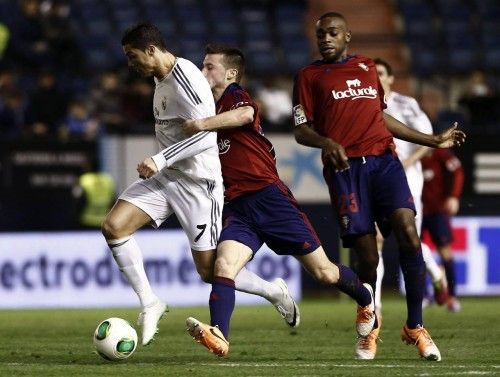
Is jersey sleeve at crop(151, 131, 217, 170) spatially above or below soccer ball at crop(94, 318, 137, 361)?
above

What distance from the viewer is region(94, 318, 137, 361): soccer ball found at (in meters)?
8.98

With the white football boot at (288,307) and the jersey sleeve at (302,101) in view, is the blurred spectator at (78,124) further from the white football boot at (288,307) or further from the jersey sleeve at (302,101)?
the jersey sleeve at (302,101)

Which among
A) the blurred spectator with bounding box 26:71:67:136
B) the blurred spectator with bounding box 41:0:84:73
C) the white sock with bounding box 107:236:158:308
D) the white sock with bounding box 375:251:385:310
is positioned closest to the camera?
the white sock with bounding box 107:236:158:308

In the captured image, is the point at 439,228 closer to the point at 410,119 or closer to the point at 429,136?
the point at 410,119

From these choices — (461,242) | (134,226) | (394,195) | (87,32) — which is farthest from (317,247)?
(87,32)

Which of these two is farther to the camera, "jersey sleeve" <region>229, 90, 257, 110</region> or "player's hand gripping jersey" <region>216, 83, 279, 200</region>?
"player's hand gripping jersey" <region>216, 83, 279, 200</region>

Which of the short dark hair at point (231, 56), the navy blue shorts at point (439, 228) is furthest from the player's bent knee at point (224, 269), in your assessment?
the navy blue shorts at point (439, 228)

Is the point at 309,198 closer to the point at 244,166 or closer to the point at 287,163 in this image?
the point at 287,163

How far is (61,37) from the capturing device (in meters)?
22.5

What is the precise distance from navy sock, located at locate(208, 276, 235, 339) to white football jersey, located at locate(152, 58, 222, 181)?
2.45ft

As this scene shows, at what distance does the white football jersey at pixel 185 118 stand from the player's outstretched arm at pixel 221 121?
109 mm

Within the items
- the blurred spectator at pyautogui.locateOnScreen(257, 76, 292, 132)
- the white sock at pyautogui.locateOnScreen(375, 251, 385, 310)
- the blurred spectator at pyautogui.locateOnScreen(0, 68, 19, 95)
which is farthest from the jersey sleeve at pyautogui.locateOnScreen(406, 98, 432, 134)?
the blurred spectator at pyautogui.locateOnScreen(0, 68, 19, 95)

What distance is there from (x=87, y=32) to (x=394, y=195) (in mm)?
Answer: 15435

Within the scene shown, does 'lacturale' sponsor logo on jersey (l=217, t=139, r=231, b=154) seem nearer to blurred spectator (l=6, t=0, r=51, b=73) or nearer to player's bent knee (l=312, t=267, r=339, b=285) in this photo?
player's bent knee (l=312, t=267, r=339, b=285)
